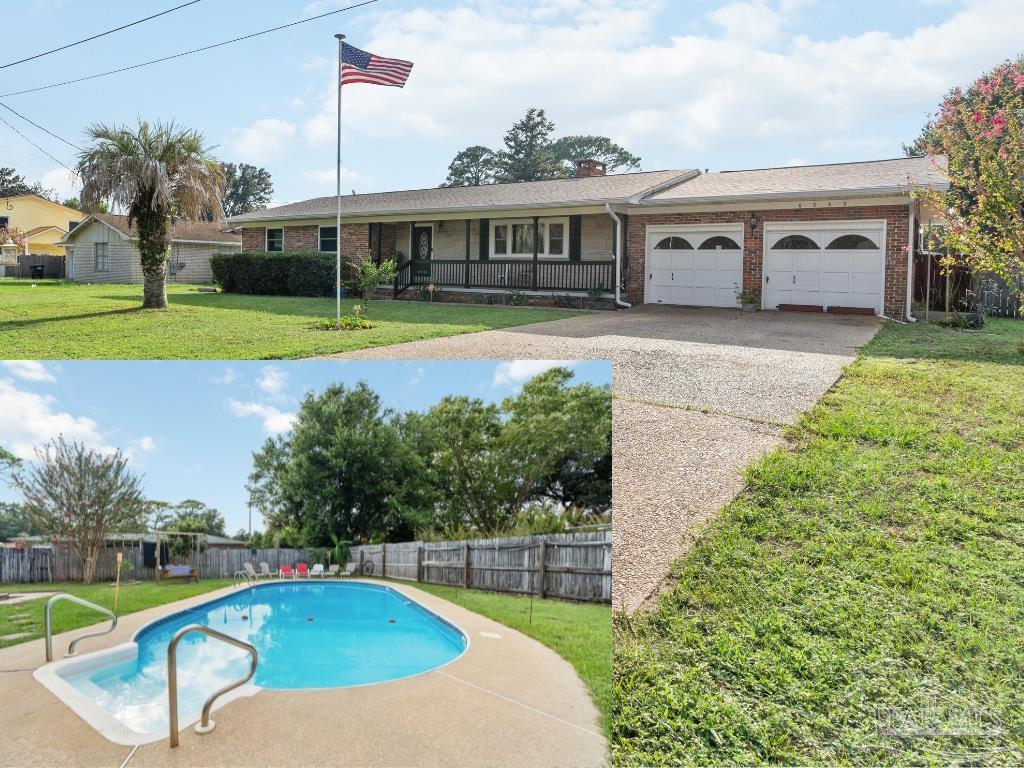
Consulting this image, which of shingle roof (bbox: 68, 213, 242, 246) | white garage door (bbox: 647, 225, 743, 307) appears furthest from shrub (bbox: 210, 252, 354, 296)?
shingle roof (bbox: 68, 213, 242, 246)

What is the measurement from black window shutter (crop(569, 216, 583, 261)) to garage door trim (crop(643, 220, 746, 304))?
2.11 m

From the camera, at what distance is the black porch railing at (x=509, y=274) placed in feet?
63.0

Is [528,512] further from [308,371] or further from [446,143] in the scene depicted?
[446,143]

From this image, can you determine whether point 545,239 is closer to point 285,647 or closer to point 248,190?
point 285,647

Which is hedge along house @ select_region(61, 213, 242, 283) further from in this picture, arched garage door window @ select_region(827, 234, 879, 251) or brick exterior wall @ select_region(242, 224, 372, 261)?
arched garage door window @ select_region(827, 234, 879, 251)

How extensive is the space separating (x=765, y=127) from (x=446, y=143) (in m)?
23.5

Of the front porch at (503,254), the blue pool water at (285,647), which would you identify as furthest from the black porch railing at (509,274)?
the blue pool water at (285,647)

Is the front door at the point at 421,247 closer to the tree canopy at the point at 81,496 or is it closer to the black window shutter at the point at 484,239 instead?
the black window shutter at the point at 484,239

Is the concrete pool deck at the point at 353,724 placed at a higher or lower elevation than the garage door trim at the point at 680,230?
lower

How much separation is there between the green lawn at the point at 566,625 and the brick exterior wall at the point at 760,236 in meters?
13.9

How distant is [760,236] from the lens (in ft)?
55.9

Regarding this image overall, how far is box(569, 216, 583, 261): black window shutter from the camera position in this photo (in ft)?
66.2

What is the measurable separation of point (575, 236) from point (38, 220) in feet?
121

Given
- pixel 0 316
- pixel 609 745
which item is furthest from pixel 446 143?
pixel 609 745
